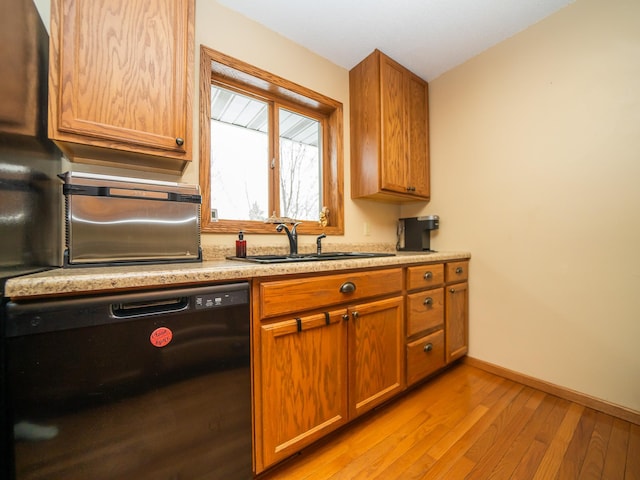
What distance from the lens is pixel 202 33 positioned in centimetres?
148

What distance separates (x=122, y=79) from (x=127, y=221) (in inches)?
21.9

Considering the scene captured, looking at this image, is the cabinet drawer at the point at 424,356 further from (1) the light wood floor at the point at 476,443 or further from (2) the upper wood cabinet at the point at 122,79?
(2) the upper wood cabinet at the point at 122,79

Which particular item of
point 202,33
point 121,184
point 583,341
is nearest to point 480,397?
point 583,341

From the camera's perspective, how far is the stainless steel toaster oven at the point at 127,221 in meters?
0.96

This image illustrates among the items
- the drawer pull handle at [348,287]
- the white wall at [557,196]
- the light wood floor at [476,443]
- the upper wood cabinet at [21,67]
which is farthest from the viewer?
the white wall at [557,196]

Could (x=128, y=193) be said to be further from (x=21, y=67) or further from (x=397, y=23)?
(x=397, y=23)

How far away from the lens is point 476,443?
1.23 m

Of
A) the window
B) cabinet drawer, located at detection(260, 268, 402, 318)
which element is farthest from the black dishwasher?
the window

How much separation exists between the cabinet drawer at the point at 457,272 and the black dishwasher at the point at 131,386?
155 cm

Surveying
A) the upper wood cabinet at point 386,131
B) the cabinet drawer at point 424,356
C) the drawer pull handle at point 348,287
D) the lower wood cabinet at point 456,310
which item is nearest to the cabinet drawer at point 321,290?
the drawer pull handle at point 348,287

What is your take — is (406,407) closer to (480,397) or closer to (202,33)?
(480,397)

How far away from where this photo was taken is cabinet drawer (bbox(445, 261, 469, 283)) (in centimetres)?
188

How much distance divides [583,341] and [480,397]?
0.70 meters

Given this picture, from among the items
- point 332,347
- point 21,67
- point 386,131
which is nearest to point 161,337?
point 332,347
